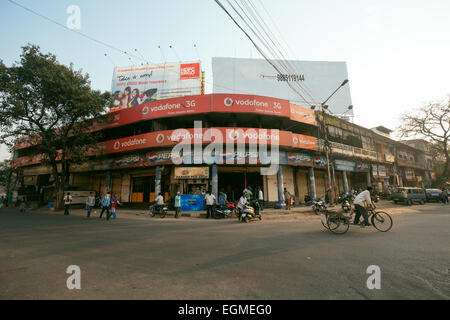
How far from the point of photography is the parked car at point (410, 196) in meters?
19.6

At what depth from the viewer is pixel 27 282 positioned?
3.10m

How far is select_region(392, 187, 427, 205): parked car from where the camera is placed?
19606mm

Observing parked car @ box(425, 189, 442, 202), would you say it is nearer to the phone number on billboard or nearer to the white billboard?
the white billboard

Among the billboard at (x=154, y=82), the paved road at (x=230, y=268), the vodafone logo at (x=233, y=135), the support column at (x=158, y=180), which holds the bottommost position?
the paved road at (x=230, y=268)

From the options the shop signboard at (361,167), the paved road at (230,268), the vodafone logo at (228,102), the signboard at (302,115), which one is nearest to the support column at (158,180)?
the vodafone logo at (228,102)

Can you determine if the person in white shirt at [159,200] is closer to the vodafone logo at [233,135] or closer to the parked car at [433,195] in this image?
the vodafone logo at [233,135]

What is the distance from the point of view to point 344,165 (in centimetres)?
2328

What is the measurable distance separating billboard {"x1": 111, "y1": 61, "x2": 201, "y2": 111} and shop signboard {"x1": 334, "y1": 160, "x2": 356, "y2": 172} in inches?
724

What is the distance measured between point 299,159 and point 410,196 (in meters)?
12.3

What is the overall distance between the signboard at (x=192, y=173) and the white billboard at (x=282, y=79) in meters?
14.8

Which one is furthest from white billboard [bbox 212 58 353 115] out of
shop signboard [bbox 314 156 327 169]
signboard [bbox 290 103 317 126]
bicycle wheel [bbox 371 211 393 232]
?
bicycle wheel [bbox 371 211 393 232]

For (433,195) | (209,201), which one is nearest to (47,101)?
(209,201)

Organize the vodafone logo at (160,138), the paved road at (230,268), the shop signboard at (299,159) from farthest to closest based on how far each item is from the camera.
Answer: the shop signboard at (299,159) → the vodafone logo at (160,138) → the paved road at (230,268)
